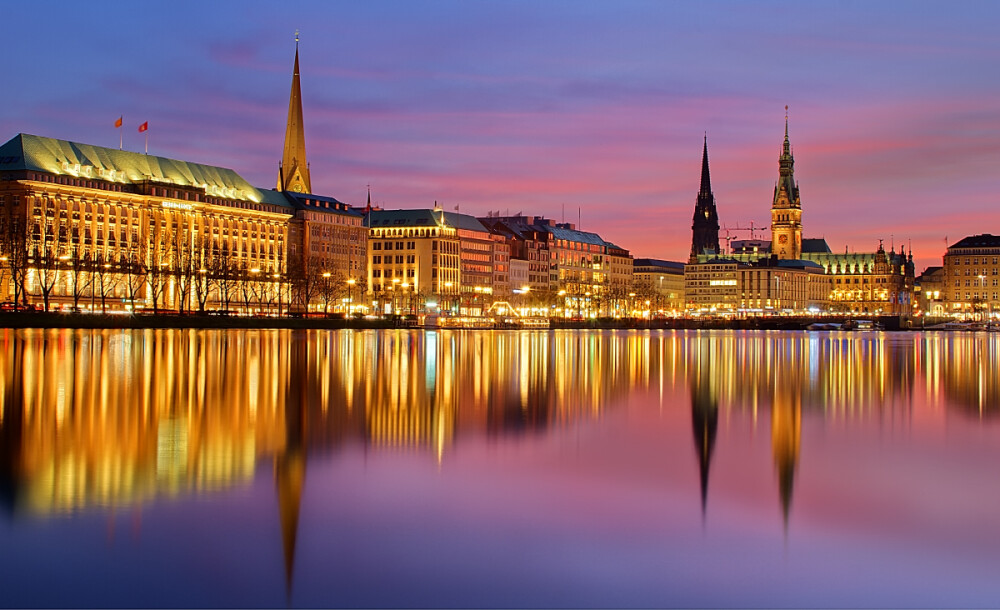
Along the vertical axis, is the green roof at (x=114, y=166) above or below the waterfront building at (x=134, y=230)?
above

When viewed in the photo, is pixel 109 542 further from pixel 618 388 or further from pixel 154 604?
pixel 618 388

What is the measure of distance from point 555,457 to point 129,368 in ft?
85.3

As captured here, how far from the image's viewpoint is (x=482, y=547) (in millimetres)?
12656

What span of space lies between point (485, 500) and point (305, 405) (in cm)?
1390

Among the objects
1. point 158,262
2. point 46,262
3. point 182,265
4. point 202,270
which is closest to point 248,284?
point 202,270

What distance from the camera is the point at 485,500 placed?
15469 mm

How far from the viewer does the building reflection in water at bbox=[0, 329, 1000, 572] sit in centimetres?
1686

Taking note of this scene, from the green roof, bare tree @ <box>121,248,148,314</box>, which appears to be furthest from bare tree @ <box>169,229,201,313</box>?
the green roof

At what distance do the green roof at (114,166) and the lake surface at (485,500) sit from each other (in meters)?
126

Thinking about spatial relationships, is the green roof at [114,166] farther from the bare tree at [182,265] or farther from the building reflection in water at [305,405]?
the building reflection in water at [305,405]

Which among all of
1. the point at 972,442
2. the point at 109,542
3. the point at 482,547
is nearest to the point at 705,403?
the point at 972,442

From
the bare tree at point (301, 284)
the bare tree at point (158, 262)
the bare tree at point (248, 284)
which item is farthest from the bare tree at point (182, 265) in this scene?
the bare tree at point (301, 284)

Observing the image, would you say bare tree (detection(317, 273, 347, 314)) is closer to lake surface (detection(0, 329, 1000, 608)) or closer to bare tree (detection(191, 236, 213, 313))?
bare tree (detection(191, 236, 213, 313))

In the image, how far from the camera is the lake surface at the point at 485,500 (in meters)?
11.2
